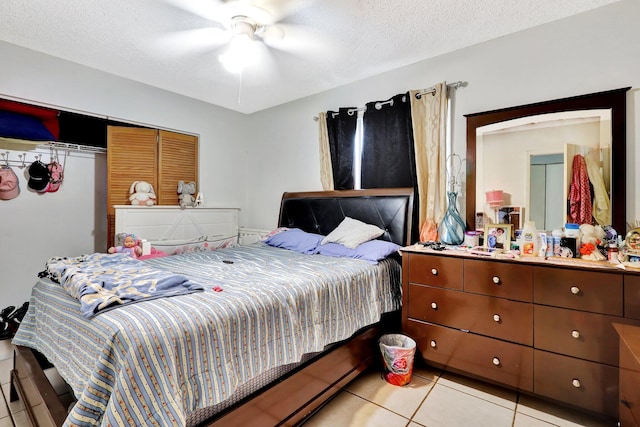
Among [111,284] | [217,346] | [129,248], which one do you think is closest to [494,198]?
[217,346]

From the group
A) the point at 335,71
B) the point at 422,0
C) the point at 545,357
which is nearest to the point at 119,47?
the point at 335,71

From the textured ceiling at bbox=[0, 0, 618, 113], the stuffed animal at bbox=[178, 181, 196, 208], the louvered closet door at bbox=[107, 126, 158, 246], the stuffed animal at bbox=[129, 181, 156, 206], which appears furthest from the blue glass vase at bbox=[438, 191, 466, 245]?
the louvered closet door at bbox=[107, 126, 158, 246]

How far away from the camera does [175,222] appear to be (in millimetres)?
3600

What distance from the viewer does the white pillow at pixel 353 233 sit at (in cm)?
263

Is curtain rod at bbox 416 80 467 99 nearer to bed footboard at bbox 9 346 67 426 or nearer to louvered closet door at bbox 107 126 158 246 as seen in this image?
louvered closet door at bbox 107 126 158 246

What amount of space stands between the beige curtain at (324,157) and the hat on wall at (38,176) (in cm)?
267

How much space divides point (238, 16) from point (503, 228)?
2.35 metres

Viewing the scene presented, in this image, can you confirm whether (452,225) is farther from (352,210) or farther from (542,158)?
(352,210)

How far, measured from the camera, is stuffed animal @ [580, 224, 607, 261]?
181 cm

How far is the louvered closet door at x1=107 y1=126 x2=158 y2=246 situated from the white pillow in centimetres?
219

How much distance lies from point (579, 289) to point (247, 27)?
2.61 m

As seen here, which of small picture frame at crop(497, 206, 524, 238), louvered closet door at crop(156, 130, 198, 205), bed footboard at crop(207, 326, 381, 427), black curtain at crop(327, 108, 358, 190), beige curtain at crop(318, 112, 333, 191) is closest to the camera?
bed footboard at crop(207, 326, 381, 427)

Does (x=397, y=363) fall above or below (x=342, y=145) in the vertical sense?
below

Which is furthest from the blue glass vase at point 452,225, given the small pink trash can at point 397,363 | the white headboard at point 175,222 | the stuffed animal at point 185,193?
the stuffed animal at point 185,193
